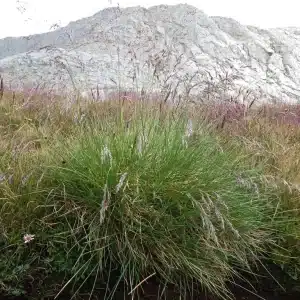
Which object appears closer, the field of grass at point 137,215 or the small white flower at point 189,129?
the field of grass at point 137,215

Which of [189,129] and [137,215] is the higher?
[189,129]

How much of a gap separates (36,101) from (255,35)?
598 inches

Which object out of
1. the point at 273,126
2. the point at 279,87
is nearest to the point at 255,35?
the point at 279,87

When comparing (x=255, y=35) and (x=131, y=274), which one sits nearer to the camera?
(x=131, y=274)

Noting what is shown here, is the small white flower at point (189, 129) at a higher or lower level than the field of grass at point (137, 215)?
higher

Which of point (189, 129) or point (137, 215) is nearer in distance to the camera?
point (137, 215)

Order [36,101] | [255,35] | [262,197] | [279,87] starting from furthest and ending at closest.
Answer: [255,35] < [279,87] < [36,101] < [262,197]

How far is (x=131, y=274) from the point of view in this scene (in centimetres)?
236

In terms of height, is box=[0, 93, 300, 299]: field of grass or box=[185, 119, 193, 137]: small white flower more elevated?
box=[185, 119, 193, 137]: small white flower

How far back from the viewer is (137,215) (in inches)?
95.2

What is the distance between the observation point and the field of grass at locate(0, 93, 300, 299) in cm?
235

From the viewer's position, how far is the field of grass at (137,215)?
2.35 m

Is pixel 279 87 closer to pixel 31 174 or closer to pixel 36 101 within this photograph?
pixel 36 101

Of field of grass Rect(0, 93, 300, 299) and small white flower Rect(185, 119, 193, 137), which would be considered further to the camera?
small white flower Rect(185, 119, 193, 137)
